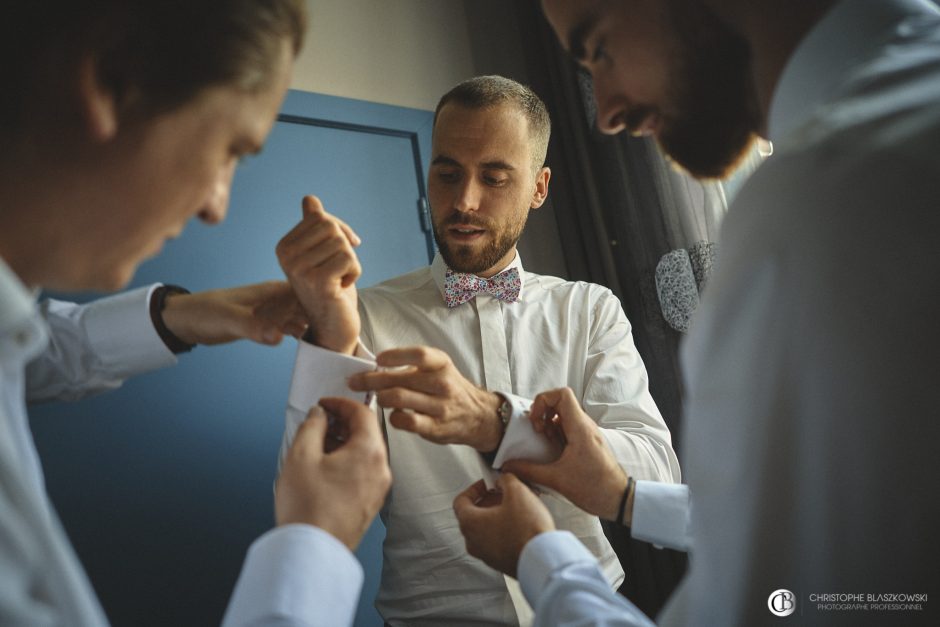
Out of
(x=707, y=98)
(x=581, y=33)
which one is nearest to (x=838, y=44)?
(x=707, y=98)

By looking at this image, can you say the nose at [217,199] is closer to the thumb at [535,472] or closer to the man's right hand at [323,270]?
the man's right hand at [323,270]

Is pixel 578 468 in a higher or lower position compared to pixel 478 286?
lower

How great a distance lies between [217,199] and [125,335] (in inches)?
21.9

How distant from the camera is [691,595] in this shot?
2.26 feet

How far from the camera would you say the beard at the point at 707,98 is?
854 millimetres

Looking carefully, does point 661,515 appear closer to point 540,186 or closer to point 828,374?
point 828,374

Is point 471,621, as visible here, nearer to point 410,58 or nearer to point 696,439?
point 696,439

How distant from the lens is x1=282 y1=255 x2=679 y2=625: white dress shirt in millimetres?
1521

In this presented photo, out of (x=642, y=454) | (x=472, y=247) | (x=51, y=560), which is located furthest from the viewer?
(x=472, y=247)

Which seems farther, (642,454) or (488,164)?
(488,164)

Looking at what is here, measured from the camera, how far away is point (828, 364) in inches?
23.9

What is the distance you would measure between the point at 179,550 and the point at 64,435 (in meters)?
0.39

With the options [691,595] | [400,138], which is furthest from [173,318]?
[400,138]

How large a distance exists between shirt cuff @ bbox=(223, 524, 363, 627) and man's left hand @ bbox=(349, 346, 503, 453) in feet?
1.42
